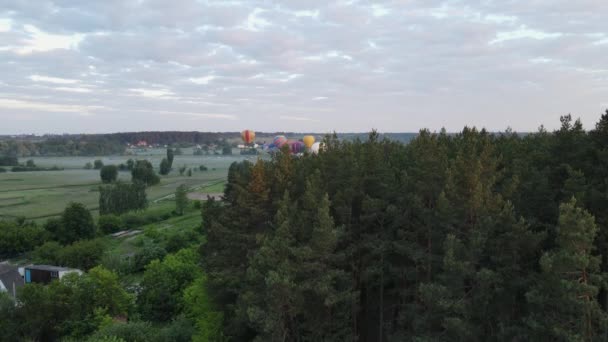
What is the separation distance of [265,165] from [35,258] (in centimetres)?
3605

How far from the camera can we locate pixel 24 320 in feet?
92.3

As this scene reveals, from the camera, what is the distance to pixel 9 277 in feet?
124

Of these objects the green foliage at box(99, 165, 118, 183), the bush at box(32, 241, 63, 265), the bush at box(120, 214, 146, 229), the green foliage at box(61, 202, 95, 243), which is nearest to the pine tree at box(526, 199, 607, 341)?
the bush at box(32, 241, 63, 265)

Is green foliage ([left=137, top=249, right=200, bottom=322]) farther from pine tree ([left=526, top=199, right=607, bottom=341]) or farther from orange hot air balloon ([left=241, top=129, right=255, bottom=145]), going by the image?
orange hot air balloon ([left=241, top=129, right=255, bottom=145])

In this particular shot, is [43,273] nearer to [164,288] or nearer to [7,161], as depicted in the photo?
[164,288]

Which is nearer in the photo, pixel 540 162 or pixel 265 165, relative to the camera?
pixel 540 162

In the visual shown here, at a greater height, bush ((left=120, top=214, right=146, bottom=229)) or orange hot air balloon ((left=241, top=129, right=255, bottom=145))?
orange hot air balloon ((left=241, top=129, right=255, bottom=145))

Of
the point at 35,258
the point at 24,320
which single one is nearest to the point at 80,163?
the point at 35,258

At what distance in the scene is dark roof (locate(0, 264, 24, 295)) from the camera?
121ft

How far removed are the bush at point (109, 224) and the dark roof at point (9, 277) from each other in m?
24.5

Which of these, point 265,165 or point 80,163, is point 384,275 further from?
point 80,163

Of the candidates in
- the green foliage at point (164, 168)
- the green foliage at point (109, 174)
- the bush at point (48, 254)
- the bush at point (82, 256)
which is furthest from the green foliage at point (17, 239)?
the green foliage at point (164, 168)

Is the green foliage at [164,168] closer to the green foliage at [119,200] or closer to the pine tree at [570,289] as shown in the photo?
the green foliage at [119,200]

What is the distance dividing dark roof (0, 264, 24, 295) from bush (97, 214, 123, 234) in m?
24.5
